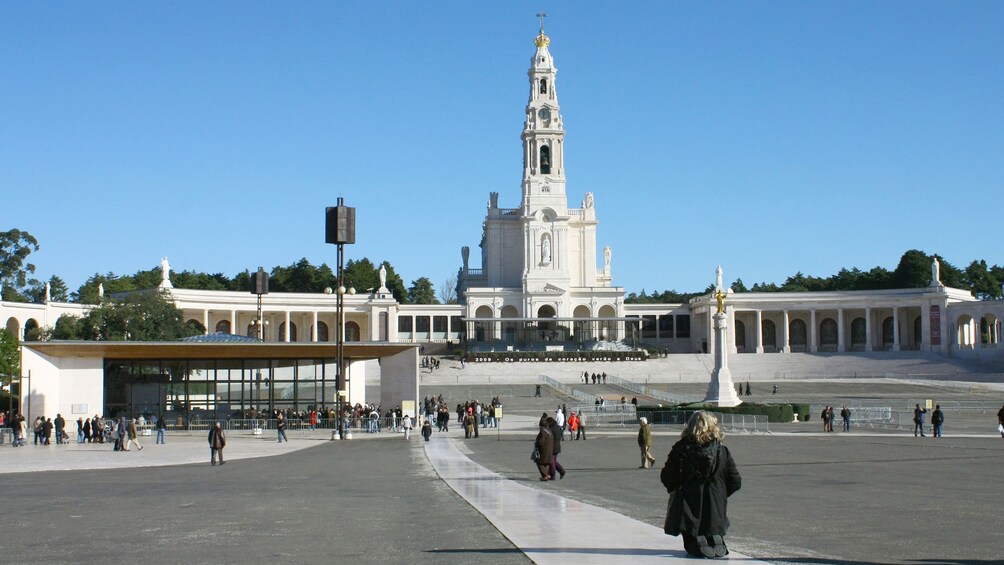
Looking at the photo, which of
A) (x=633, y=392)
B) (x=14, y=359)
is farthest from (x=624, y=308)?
(x=14, y=359)

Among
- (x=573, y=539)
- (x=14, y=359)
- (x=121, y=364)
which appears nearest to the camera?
(x=573, y=539)

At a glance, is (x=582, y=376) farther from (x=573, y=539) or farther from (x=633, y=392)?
(x=573, y=539)

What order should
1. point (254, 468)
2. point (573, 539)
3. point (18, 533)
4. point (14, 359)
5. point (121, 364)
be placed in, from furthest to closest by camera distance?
point (14, 359), point (121, 364), point (254, 468), point (18, 533), point (573, 539)

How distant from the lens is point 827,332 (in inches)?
4801

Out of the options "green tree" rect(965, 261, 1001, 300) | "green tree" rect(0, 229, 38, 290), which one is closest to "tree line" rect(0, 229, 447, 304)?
"green tree" rect(0, 229, 38, 290)

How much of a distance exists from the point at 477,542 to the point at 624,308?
355 ft

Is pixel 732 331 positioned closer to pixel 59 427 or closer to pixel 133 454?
pixel 59 427

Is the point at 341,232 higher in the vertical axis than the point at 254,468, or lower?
higher

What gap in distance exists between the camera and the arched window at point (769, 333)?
122m

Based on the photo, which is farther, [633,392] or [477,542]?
[633,392]

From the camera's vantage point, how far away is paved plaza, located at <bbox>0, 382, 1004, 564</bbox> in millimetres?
11664

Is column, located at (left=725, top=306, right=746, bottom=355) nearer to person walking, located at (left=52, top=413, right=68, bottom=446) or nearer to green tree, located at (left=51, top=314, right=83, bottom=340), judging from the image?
green tree, located at (left=51, top=314, right=83, bottom=340)

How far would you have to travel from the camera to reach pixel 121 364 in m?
49.1

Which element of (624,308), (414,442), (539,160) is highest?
(539,160)
